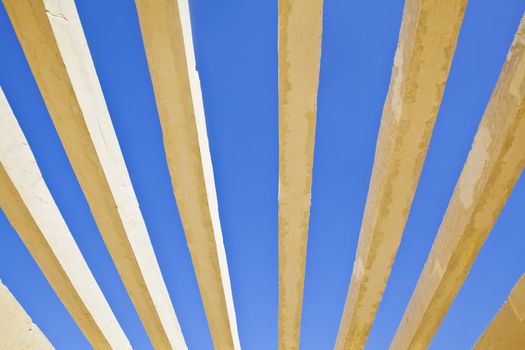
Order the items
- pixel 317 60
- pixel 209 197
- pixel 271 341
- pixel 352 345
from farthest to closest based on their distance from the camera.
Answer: pixel 271 341 → pixel 352 345 → pixel 209 197 → pixel 317 60

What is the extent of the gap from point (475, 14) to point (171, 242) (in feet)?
22.4

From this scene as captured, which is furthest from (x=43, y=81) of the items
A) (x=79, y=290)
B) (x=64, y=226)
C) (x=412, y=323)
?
(x=412, y=323)

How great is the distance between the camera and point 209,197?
7117 millimetres

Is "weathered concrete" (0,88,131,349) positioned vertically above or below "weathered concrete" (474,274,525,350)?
above

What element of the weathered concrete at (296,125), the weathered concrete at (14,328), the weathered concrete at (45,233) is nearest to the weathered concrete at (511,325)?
the weathered concrete at (296,125)

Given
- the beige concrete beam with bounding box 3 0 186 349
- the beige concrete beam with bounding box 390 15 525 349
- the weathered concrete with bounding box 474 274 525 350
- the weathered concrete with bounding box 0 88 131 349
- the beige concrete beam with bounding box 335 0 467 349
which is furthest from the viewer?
the weathered concrete with bounding box 0 88 131 349

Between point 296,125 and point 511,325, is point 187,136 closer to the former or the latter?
point 296,125

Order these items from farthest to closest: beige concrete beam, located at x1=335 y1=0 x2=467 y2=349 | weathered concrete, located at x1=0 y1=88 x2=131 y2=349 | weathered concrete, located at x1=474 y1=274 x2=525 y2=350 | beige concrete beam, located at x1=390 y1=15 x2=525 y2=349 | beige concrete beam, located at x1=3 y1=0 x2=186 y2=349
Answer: weathered concrete, located at x1=0 y1=88 x2=131 y2=349 → beige concrete beam, located at x1=390 y1=15 x2=525 y2=349 → beige concrete beam, located at x1=3 y1=0 x2=186 y2=349 → beige concrete beam, located at x1=335 y1=0 x2=467 y2=349 → weathered concrete, located at x1=474 y1=274 x2=525 y2=350

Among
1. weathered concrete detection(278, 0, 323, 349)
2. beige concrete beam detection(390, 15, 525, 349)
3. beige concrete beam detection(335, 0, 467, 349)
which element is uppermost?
weathered concrete detection(278, 0, 323, 349)

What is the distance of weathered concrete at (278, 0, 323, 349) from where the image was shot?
4.95 meters

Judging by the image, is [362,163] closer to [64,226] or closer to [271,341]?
[64,226]

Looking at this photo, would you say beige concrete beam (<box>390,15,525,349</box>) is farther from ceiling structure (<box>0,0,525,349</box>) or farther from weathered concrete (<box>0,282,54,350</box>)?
weathered concrete (<box>0,282,54,350</box>)

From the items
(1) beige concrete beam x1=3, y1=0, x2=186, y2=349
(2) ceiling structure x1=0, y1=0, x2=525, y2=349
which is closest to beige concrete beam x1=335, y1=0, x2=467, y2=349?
(2) ceiling structure x1=0, y1=0, x2=525, y2=349

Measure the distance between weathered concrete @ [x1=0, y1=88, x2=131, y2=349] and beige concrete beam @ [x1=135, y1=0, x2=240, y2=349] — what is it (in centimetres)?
195
